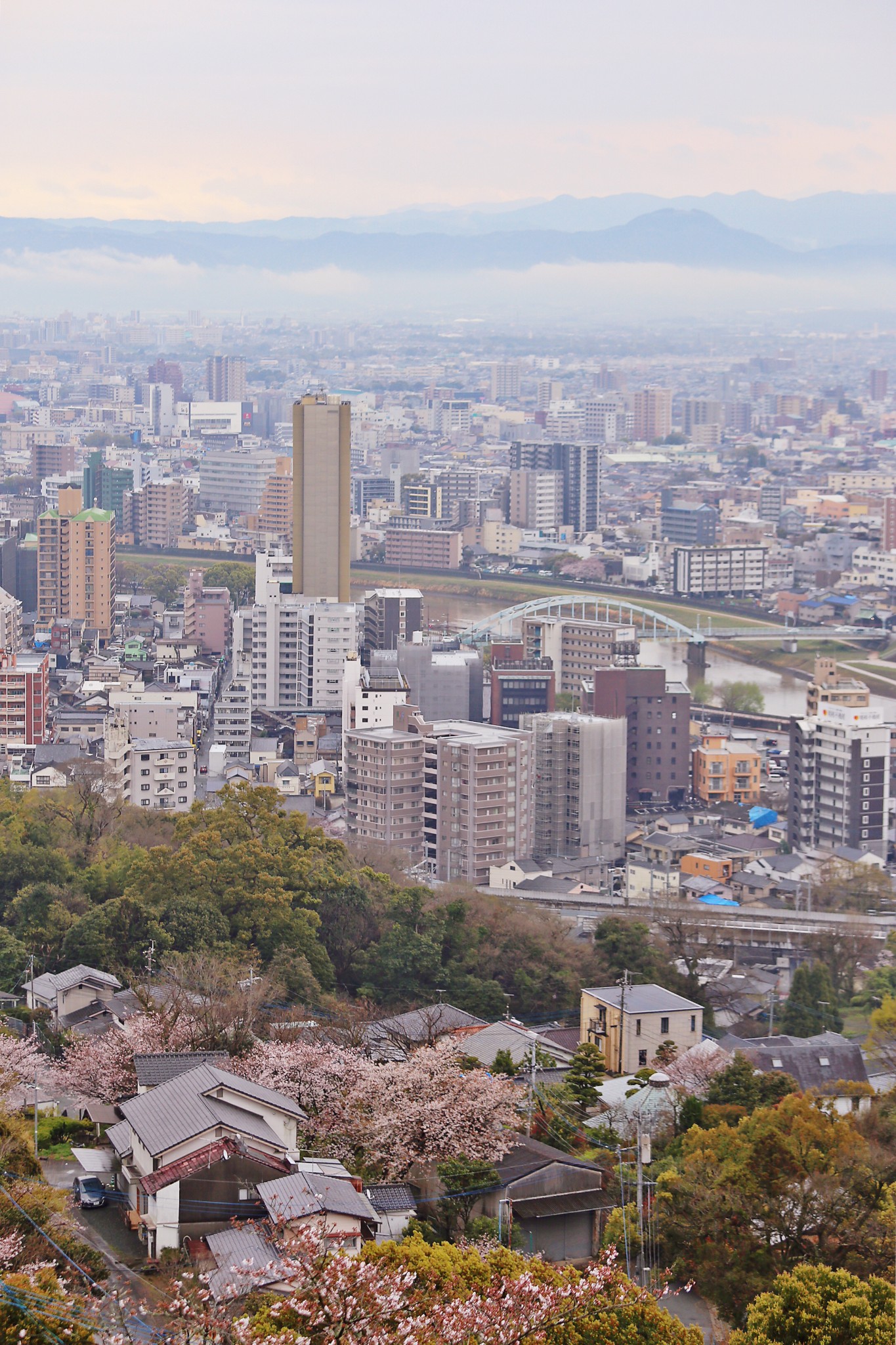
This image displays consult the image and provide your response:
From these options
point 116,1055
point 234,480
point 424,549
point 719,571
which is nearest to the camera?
point 116,1055

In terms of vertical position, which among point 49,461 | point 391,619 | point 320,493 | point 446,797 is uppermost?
point 320,493

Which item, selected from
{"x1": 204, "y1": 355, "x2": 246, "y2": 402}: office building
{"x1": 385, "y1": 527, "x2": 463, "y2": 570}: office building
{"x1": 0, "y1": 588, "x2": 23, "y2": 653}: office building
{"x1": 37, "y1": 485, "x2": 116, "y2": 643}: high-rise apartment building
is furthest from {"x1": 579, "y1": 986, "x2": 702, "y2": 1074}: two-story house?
{"x1": 204, "y1": 355, "x2": 246, "y2": 402}: office building

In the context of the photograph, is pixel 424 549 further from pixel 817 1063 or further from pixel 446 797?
pixel 817 1063

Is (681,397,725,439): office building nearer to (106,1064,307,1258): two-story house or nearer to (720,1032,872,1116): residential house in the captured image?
(720,1032,872,1116): residential house

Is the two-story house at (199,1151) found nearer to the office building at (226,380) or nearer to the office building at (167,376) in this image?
the office building at (226,380)

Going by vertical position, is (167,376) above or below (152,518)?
above

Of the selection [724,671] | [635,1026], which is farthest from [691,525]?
[635,1026]

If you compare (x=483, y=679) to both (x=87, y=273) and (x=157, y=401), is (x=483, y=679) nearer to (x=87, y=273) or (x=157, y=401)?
(x=157, y=401)
